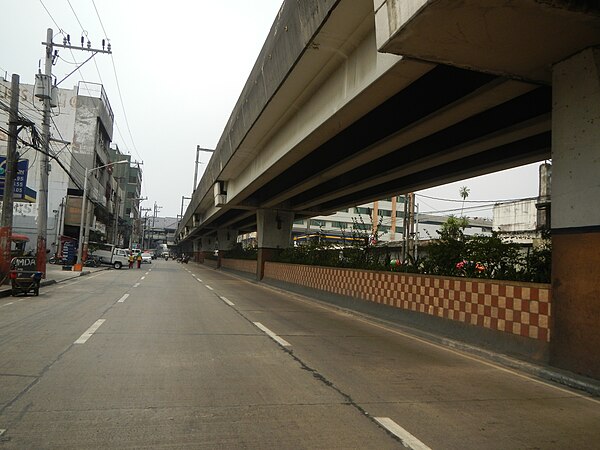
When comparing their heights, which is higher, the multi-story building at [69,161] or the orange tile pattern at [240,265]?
the multi-story building at [69,161]

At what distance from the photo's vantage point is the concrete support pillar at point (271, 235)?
1201 inches

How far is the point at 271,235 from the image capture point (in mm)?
30672

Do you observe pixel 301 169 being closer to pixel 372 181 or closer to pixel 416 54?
pixel 372 181

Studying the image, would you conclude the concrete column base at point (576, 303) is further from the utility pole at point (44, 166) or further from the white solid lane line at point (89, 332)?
the utility pole at point (44, 166)

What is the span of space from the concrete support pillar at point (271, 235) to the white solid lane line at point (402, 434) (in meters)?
25.8

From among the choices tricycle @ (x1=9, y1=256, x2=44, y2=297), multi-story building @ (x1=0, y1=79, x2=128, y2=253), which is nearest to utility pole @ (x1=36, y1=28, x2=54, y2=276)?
tricycle @ (x1=9, y1=256, x2=44, y2=297)

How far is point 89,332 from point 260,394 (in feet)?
17.1

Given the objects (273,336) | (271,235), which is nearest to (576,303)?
(273,336)

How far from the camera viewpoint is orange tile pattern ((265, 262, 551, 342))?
26.2 ft

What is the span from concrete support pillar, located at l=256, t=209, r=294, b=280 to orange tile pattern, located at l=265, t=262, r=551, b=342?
13891mm

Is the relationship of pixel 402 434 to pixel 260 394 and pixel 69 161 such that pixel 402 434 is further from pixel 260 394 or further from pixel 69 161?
pixel 69 161

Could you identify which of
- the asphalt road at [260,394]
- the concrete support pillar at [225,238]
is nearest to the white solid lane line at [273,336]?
the asphalt road at [260,394]

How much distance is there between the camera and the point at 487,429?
4.73 metres

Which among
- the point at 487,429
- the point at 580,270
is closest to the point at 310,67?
the point at 580,270
